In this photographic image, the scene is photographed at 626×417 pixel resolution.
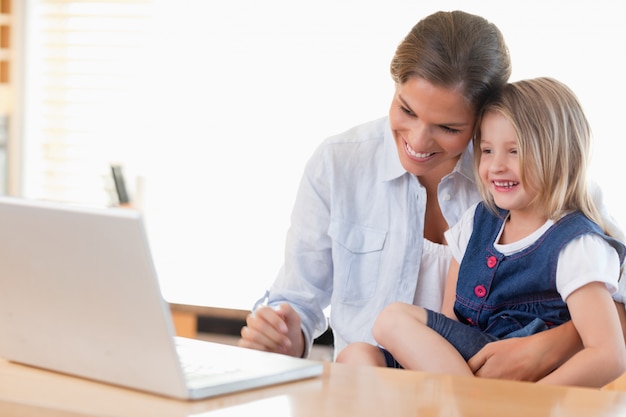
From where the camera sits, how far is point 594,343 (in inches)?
60.1

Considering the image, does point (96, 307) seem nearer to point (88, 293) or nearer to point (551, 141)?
point (88, 293)

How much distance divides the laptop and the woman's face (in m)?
0.73

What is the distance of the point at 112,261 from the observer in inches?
37.9

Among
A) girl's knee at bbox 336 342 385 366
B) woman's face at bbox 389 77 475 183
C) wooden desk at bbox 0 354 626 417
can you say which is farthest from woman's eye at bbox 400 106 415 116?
wooden desk at bbox 0 354 626 417

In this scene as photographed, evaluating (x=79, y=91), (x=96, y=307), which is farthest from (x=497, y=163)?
(x=79, y=91)

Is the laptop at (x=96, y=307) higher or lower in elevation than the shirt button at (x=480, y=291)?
higher

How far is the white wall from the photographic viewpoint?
3176 mm

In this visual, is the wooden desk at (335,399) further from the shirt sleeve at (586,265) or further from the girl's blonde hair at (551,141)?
the girl's blonde hair at (551,141)

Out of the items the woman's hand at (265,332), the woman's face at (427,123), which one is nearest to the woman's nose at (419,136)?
the woman's face at (427,123)

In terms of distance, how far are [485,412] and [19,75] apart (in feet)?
10.7

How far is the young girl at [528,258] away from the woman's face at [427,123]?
0.16 ft

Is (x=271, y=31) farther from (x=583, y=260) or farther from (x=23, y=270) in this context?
(x=23, y=270)

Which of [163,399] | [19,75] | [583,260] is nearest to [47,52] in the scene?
[19,75]

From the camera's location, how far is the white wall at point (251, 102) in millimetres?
3176
